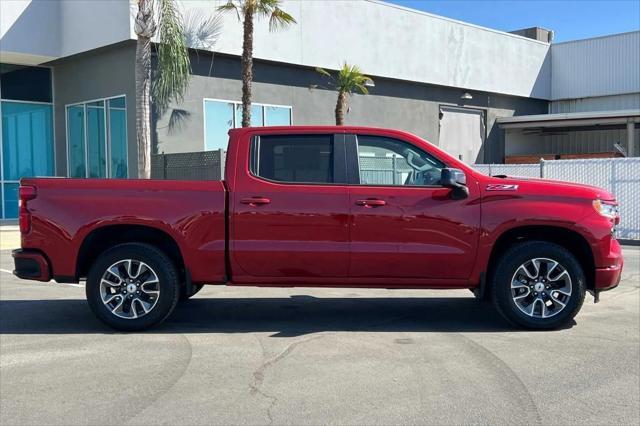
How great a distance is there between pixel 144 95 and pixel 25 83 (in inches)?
266

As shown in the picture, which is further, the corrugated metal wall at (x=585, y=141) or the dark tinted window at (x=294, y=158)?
the corrugated metal wall at (x=585, y=141)

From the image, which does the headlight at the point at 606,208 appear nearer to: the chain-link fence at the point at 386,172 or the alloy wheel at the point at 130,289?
the chain-link fence at the point at 386,172

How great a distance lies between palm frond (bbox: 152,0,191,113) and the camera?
693 inches

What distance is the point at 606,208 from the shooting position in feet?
21.5

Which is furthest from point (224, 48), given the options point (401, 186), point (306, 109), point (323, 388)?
point (323, 388)

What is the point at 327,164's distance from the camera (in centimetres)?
662

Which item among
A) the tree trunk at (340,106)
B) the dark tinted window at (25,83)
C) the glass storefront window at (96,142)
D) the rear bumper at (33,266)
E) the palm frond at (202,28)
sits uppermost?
the palm frond at (202,28)

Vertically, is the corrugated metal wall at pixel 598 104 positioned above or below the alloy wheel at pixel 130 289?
above

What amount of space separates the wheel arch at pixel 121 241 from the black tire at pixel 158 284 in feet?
0.60

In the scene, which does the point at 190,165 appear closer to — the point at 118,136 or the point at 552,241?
the point at 118,136

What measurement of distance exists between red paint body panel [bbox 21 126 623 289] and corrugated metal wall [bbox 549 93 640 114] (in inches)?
1145

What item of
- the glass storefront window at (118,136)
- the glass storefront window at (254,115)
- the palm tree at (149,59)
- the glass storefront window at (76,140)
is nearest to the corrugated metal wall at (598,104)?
the glass storefront window at (254,115)

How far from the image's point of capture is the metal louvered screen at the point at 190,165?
54.4ft

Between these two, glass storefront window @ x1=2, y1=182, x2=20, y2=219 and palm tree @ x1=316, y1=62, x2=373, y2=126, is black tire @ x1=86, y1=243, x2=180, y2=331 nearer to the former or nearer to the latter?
palm tree @ x1=316, y1=62, x2=373, y2=126
